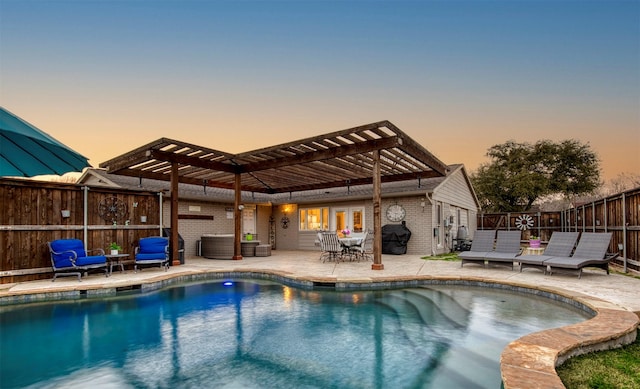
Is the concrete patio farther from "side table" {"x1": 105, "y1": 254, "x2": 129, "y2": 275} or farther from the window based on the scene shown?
the window

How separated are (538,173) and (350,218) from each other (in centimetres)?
1885

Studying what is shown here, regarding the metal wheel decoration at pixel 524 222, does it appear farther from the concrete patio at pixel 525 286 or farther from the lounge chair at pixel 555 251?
the lounge chair at pixel 555 251

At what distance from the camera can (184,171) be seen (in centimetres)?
1178

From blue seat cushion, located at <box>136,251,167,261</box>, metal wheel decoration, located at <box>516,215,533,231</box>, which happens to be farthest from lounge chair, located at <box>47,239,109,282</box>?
metal wheel decoration, located at <box>516,215,533,231</box>

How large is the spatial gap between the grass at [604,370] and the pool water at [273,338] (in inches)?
22.9

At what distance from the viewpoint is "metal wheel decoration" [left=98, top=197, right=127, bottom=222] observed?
29.0 ft

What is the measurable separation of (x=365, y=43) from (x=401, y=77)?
6.55 ft

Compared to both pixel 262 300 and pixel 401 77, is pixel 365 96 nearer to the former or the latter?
pixel 401 77

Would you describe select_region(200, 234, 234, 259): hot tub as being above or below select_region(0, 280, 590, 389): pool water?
above

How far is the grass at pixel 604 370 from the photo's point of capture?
8.83 ft

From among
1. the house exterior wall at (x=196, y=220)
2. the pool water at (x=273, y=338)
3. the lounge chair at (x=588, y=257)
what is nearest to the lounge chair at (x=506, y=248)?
the lounge chair at (x=588, y=257)

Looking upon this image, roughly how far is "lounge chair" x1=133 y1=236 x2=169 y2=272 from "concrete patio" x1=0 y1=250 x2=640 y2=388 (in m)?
0.26

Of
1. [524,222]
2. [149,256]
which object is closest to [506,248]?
[149,256]

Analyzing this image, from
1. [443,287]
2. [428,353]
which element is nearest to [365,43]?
[443,287]
